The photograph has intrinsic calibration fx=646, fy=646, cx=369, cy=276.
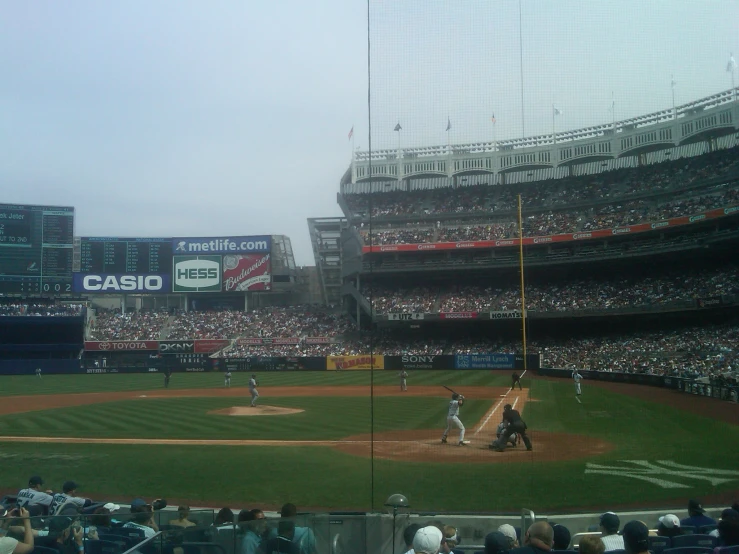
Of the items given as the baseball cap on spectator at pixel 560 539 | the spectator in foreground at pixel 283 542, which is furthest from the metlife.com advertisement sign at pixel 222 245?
the baseball cap on spectator at pixel 560 539

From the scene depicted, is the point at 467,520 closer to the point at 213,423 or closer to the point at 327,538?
the point at 327,538

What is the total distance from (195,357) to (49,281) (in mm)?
13889

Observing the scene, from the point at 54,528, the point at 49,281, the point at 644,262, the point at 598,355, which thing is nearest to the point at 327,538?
the point at 54,528

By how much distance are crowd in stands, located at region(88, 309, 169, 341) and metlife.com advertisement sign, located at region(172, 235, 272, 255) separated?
642 centimetres

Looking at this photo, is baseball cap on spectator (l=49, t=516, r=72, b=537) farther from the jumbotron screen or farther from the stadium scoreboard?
the stadium scoreboard

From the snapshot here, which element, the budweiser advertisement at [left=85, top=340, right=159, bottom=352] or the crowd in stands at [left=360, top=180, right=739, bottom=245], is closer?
the crowd in stands at [left=360, top=180, right=739, bottom=245]

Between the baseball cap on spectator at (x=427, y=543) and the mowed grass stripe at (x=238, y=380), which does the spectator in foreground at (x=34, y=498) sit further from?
the mowed grass stripe at (x=238, y=380)

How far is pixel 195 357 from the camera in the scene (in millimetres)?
49688

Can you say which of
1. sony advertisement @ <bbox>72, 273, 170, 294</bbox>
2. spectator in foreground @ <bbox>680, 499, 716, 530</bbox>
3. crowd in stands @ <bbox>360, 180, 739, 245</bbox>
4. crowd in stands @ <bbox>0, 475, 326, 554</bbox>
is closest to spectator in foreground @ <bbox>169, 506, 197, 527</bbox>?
crowd in stands @ <bbox>0, 475, 326, 554</bbox>

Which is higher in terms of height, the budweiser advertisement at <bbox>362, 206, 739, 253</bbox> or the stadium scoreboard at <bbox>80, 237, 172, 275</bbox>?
the stadium scoreboard at <bbox>80, 237, 172, 275</bbox>

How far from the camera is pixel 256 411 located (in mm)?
24297

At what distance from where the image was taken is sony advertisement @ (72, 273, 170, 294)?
185 ft

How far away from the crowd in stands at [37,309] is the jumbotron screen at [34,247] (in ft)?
5.33

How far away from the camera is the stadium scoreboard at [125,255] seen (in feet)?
185
